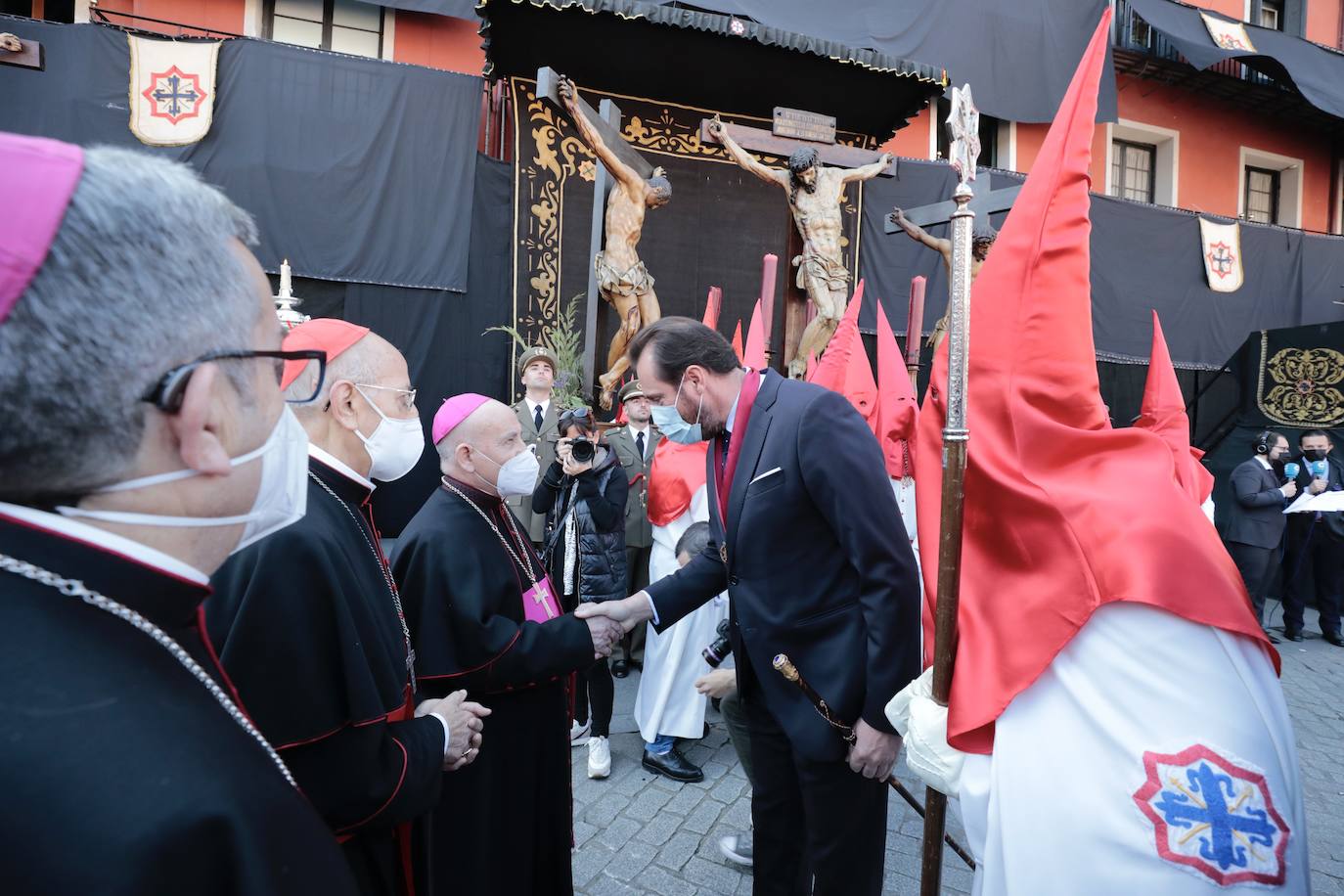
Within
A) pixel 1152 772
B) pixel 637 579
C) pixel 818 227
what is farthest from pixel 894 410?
pixel 1152 772

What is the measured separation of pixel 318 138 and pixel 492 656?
7.73 metres

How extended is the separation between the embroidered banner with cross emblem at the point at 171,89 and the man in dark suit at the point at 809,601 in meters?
7.66

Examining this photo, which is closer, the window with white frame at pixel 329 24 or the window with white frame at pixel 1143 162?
the window with white frame at pixel 329 24

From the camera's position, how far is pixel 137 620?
0.70 metres

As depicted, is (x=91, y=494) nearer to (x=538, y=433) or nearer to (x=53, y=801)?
(x=53, y=801)

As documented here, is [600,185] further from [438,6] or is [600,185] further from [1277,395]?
[1277,395]

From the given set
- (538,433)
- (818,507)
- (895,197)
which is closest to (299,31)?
(538,433)

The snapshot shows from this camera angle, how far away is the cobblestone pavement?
2.79 m

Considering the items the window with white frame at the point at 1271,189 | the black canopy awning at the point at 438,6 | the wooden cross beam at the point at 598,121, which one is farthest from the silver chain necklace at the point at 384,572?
the window with white frame at the point at 1271,189

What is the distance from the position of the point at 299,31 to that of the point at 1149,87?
45.8 feet

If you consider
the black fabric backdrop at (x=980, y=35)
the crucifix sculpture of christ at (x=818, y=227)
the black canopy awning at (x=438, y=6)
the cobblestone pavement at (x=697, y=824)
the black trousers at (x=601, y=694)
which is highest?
the black fabric backdrop at (x=980, y=35)

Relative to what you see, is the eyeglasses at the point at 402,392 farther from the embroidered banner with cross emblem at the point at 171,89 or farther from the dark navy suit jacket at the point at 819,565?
the embroidered banner with cross emblem at the point at 171,89

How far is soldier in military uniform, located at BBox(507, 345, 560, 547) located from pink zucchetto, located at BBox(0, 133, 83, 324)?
14.9 ft

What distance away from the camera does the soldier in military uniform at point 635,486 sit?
511cm
